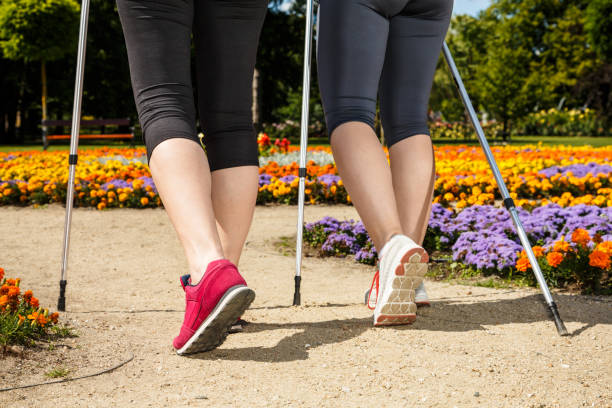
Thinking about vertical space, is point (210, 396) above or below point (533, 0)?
below

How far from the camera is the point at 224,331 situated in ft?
6.61

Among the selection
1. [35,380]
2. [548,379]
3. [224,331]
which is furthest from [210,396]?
[548,379]

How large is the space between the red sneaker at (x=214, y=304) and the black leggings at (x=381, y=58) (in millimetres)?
953

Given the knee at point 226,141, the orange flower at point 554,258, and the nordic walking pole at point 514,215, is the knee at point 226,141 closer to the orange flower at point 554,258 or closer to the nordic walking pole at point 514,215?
the nordic walking pole at point 514,215

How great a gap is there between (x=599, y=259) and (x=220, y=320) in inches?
81.1

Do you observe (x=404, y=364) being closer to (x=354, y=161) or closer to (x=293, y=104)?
(x=354, y=161)

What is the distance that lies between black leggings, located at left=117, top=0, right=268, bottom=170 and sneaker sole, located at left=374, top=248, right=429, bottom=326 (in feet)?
2.34

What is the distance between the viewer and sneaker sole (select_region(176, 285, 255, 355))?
1.87m

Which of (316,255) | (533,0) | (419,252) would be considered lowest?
(316,255)

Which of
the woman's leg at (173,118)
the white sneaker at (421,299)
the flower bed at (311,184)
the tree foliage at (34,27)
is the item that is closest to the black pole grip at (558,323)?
the white sneaker at (421,299)

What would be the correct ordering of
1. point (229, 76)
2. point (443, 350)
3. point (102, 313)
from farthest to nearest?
point (102, 313)
point (229, 76)
point (443, 350)

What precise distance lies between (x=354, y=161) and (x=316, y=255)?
2187 mm

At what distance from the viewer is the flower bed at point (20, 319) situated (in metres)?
2.11

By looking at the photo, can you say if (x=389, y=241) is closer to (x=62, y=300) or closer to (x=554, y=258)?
(x=554, y=258)
